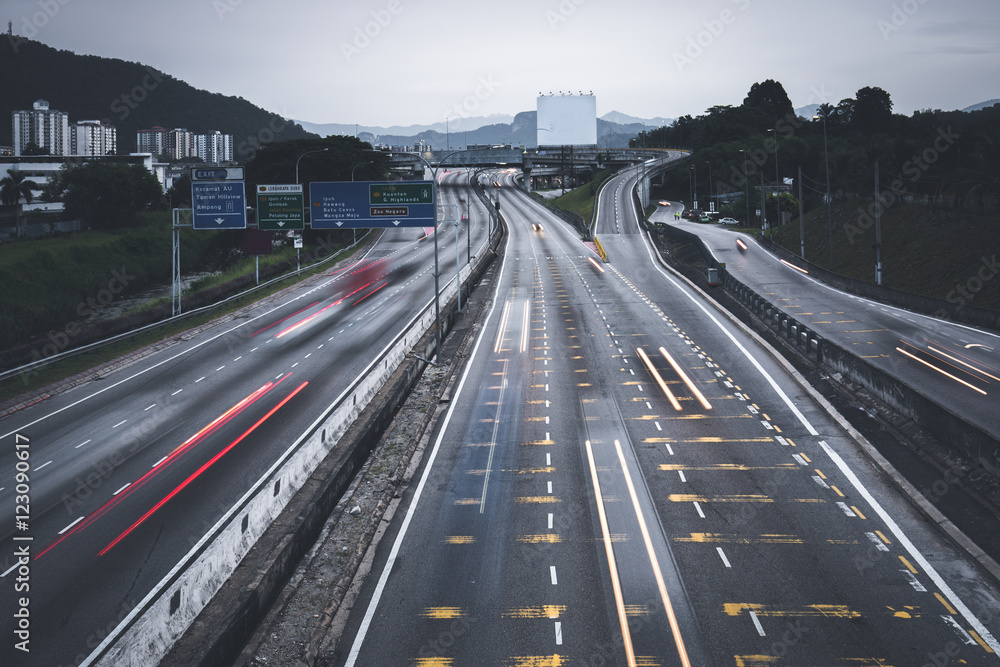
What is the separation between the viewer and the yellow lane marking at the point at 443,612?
13.0 m

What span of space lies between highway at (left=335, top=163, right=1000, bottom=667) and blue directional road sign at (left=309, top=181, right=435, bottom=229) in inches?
557

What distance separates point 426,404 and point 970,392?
1967 centimetres

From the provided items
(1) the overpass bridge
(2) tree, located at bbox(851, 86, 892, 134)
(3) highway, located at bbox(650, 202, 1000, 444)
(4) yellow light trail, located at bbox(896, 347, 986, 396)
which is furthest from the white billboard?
(4) yellow light trail, located at bbox(896, 347, 986, 396)

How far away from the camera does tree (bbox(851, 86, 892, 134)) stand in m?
152

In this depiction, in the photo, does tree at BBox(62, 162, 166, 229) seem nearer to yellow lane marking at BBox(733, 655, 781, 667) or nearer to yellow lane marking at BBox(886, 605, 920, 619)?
yellow lane marking at BBox(733, 655, 781, 667)

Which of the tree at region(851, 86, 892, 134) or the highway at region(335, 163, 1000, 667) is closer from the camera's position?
the highway at region(335, 163, 1000, 667)

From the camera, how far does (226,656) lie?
36.8 feet

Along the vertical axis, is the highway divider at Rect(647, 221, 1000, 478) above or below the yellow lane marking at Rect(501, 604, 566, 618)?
above

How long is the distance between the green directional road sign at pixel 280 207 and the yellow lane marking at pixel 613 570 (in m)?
31.1

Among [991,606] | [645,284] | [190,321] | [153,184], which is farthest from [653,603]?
[153,184]

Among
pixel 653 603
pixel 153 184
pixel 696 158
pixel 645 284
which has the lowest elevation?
pixel 653 603

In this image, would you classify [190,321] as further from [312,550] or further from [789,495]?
[789,495]

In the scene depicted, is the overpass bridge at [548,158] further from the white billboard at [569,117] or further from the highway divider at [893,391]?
the highway divider at [893,391]

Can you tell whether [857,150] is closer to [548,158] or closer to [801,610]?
[548,158]
